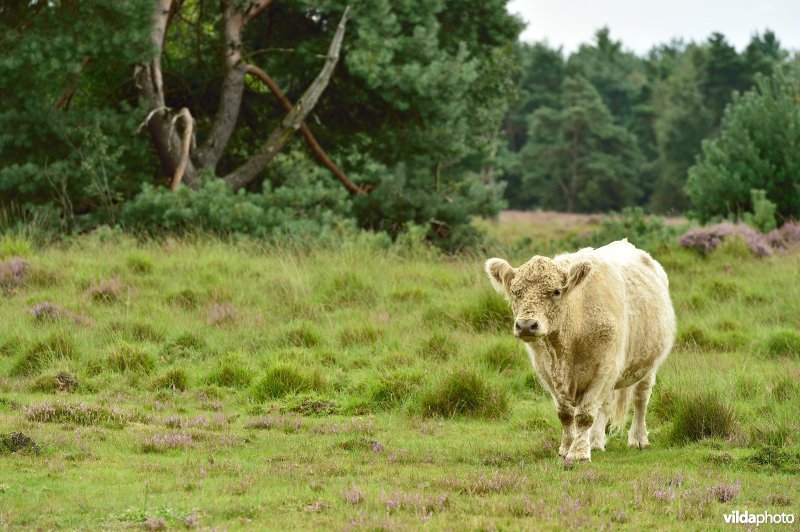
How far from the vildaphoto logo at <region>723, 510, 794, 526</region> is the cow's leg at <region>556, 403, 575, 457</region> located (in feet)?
6.39

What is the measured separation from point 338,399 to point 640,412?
3593mm

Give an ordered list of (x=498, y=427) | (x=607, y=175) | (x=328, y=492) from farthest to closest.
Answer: (x=607, y=175) → (x=498, y=427) → (x=328, y=492)

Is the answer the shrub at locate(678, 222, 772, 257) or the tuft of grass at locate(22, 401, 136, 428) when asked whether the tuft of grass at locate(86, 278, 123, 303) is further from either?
the shrub at locate(678, 222, 772, 257)

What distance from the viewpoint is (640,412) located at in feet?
31.2

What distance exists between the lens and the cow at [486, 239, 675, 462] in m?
7.91

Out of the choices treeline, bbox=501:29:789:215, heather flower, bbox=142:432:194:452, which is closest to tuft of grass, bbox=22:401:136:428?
heather flower, bbox=142:432:194:452

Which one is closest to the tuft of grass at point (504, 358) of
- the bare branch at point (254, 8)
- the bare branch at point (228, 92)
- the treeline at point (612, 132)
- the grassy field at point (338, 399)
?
the grassy field at point (338, 399)

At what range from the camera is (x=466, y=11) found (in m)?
28.1

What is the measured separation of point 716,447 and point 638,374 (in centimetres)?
95

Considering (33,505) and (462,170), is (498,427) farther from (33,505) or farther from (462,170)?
(462,170)

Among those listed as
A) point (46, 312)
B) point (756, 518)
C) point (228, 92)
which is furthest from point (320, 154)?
point (756, 518)

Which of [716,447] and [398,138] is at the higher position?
[398,138]

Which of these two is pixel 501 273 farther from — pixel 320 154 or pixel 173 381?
pixel 320 154

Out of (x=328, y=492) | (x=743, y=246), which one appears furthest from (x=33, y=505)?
(x=743, y=246)
